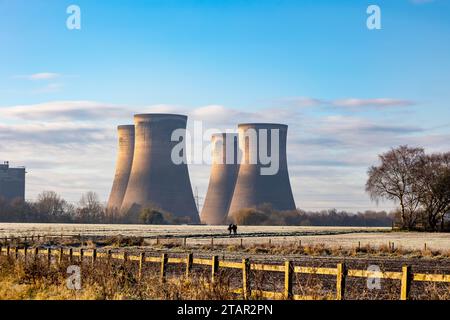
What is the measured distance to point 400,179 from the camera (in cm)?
5534

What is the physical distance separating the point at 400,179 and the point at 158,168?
34295 mm

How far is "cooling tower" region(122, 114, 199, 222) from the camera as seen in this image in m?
83.6

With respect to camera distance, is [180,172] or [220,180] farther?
[220,180]

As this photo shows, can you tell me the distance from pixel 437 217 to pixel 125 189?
4948 centimetres

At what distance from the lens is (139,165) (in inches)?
3312

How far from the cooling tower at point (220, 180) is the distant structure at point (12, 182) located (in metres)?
42.8

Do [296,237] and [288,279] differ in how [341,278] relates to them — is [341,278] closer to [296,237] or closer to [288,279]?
[288,279]

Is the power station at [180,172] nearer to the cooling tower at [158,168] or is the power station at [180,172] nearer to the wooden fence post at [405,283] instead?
the cooling tower at [158,168]

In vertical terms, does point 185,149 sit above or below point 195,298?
above

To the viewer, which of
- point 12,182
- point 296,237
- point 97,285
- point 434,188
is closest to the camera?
point 97,285

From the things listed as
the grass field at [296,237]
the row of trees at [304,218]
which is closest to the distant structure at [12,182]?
the row of trees at [304,218]

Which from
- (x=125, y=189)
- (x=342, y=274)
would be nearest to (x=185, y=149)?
(x=125, y=189)

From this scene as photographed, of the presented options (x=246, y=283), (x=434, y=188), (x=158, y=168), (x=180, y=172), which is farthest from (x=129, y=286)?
(x=180, y=172)
